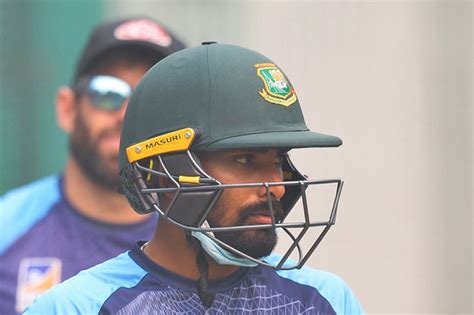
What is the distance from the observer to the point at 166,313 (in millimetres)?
2572

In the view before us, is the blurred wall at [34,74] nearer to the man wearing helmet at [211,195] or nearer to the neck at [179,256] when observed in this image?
the man wearing helmet at [211,195]

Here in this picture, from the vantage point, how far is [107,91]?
15.4 ft

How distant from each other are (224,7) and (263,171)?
182 inches

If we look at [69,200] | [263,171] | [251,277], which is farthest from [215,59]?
[69,200]

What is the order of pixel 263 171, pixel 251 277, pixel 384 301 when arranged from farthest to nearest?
pixel 384 301, pixel 251 277, pixel 263 171

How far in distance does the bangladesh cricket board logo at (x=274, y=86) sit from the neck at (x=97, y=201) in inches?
82.1

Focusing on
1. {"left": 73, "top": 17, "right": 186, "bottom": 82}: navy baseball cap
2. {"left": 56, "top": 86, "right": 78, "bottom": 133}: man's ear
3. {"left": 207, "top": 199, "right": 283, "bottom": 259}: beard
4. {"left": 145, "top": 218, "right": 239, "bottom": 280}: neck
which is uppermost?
{"left": 73, "top": 17, "right": 186, "bottom": 82}: navy baseball cap

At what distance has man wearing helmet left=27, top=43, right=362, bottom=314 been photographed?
252 cm

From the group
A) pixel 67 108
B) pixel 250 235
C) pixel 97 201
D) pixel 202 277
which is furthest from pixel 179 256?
pixel 67 108

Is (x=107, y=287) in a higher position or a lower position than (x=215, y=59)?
lower

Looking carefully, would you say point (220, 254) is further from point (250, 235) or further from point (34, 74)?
point (34, 74)

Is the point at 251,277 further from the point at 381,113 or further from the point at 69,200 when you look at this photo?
the point at 381,113

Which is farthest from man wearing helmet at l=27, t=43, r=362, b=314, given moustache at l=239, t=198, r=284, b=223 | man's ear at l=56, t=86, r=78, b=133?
man's ear at l=56, t=86, r=78, b=133

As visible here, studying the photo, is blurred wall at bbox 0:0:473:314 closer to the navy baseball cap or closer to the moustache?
Answer: the navy baseball cap
